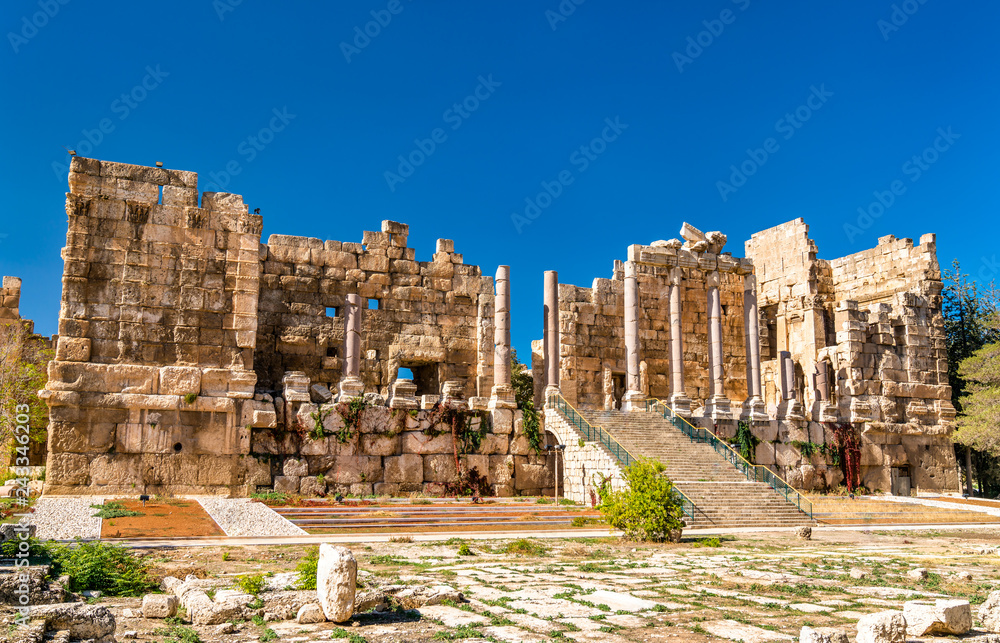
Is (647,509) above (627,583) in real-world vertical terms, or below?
above

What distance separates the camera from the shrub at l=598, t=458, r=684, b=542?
556 inches

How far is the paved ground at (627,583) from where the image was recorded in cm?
679

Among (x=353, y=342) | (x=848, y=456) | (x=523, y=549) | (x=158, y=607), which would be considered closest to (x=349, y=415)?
(x=353, y=342)

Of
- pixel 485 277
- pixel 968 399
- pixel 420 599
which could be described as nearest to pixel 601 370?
pixel 485 277

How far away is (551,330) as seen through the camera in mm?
25734

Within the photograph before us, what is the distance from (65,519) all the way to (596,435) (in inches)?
495

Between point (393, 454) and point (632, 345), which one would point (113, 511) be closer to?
point (393, 454)

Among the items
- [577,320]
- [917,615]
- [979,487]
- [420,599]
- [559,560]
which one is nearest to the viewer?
[917,615]

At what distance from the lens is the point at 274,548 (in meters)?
11.7

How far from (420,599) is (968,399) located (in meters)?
27.2

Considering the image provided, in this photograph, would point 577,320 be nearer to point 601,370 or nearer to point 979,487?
point 601,370

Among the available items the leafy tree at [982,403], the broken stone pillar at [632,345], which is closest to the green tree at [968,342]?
the leafy tree at [982,403]

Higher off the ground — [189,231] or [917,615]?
[189,231]

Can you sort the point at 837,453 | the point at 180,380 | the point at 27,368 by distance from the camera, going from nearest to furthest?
1. the point at 180,380
2. the point at 27,368
3. the point at 837,453
